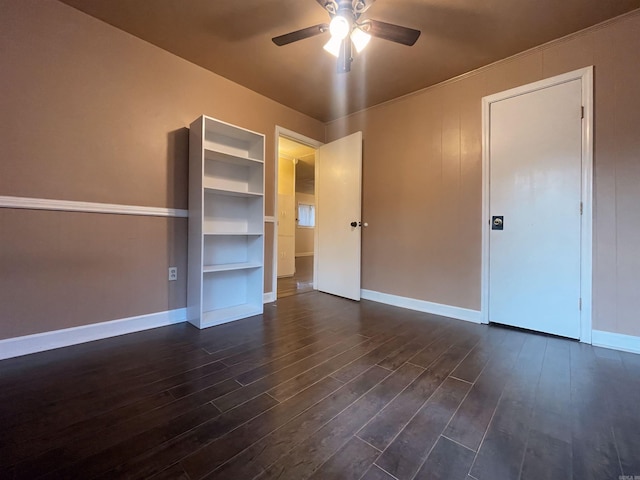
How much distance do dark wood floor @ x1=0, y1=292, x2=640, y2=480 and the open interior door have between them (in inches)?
55.5

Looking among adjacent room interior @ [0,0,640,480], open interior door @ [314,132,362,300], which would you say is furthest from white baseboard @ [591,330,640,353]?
open interior door @ [314,132,362,300]

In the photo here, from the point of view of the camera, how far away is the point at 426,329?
240cm

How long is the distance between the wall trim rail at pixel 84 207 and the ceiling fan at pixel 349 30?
1.68 metres

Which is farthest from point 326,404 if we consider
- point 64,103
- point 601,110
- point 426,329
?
point 601,110

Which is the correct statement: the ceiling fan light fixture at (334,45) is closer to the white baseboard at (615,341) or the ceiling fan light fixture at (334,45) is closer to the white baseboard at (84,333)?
the white baseboard at (84,333)

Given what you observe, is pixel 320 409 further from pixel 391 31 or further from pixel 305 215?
pixel 305 215

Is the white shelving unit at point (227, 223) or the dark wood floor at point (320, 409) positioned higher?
the white shelving unit at point (227, 223)

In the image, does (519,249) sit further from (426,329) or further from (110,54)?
(110,54)

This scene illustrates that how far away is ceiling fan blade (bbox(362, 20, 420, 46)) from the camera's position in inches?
66.2

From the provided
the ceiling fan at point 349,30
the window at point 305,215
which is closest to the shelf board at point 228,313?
the ceiling fan at point 349,30

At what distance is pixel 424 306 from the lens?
292cm

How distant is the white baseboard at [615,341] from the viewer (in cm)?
191

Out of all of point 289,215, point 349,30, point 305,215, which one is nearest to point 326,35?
point 349,30

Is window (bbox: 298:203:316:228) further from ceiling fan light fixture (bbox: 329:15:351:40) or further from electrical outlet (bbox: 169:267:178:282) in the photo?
ceiling fan light fixture (bbox: 329:15:351:40)
